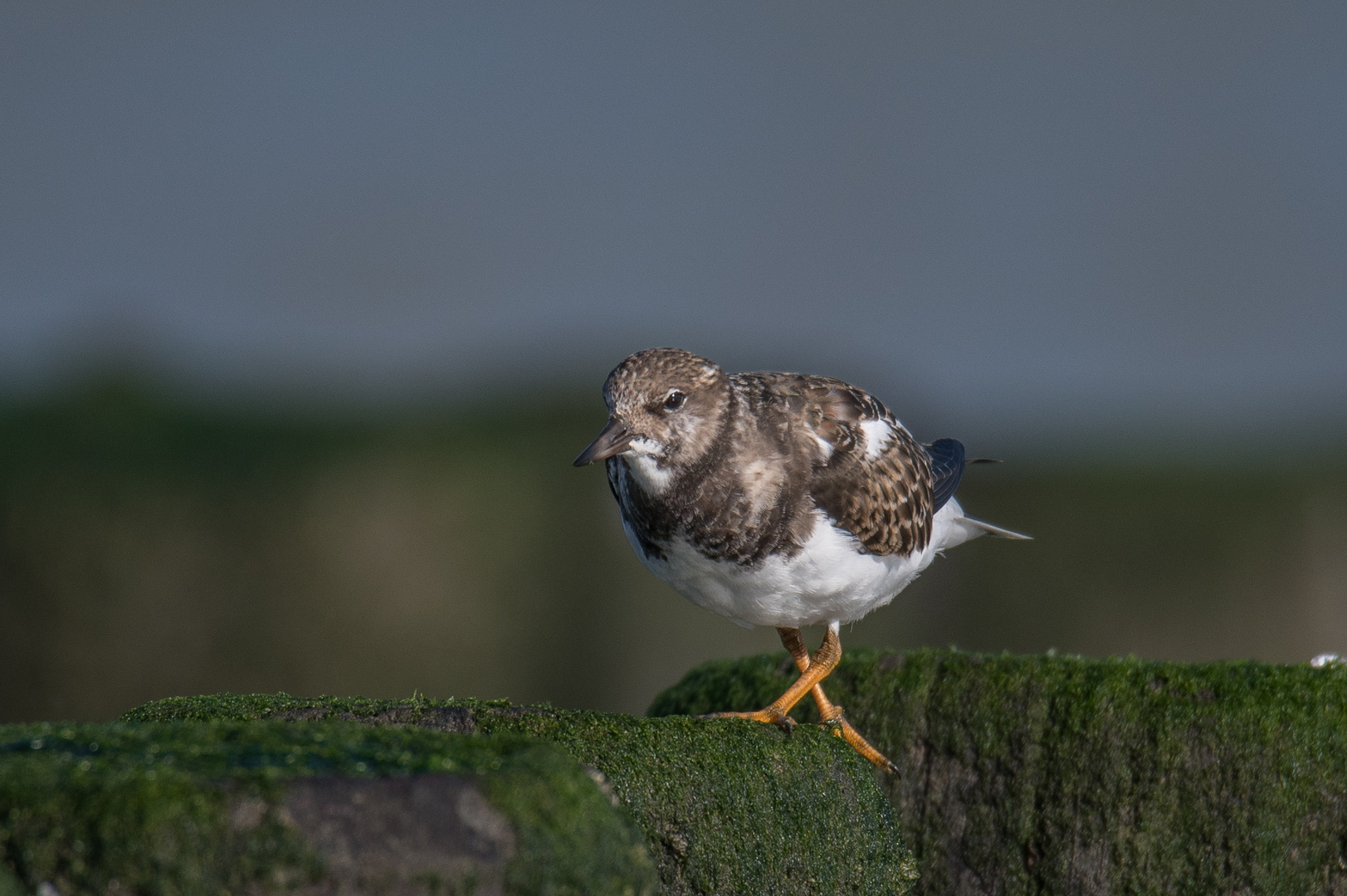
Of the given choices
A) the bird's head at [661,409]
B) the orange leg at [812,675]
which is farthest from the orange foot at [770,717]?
the bird's head at [661,409]

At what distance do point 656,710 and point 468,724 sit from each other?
8.22ft

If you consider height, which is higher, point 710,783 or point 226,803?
point 226,803

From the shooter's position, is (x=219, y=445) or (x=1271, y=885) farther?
(x=219, y=445)

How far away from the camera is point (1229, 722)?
4.29 metres

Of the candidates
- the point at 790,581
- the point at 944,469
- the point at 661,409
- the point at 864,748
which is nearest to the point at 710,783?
the point at 790,581

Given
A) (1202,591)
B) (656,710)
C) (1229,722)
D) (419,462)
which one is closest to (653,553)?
(656,710)

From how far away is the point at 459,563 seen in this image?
831 centimetres

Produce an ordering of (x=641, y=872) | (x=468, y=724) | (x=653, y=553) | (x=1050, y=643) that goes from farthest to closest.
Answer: (x=1050, y=643), (x=653, y=553), (x=468, y=724), (x=641, y=872)

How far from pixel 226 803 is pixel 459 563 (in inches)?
245

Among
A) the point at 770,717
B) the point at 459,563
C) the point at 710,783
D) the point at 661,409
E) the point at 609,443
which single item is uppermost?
the point at 661,409

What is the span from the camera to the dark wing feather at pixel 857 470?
4383 mm

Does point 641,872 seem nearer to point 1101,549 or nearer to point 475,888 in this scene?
point 475,888

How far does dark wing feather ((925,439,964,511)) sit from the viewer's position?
5205 millimetres

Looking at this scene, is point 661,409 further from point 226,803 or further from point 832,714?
point 226,803
